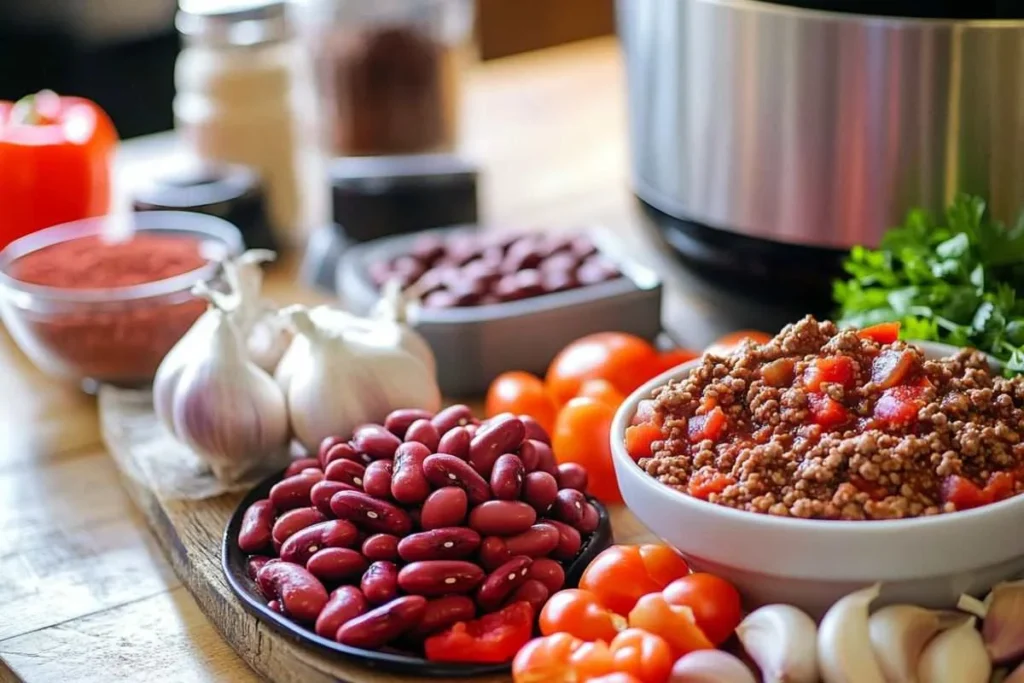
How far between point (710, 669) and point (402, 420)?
0.34 meters

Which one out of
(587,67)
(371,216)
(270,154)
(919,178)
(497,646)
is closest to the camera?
(497,646)

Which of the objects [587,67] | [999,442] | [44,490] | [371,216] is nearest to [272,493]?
[44,490]

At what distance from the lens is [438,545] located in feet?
3.16

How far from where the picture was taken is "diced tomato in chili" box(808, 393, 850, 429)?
3.17 ft

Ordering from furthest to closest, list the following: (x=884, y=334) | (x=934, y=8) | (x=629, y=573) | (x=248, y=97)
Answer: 1. (x=248, y=97)
2. (x=934, y=8)
3. (x=884, y=334)
4. (x=629, y=573)

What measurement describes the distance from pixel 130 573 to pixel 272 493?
170mm

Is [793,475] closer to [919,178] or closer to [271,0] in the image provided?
[919,178]

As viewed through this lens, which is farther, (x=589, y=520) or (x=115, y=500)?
(x=115, y=500)

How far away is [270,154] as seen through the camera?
1794mm

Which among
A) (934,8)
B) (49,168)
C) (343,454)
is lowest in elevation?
(343,454)

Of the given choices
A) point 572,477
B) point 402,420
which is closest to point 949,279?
point 572,477

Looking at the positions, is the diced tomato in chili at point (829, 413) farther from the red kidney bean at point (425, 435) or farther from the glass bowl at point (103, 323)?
the glass bowl at point (103, 323)

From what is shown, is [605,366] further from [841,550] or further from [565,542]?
[841,550]

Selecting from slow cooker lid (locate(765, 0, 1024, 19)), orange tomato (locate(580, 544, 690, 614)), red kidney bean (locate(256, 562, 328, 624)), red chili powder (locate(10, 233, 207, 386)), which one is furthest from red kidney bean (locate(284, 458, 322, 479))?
slow cooker lid (locate(765, 0, 1024, 19))
